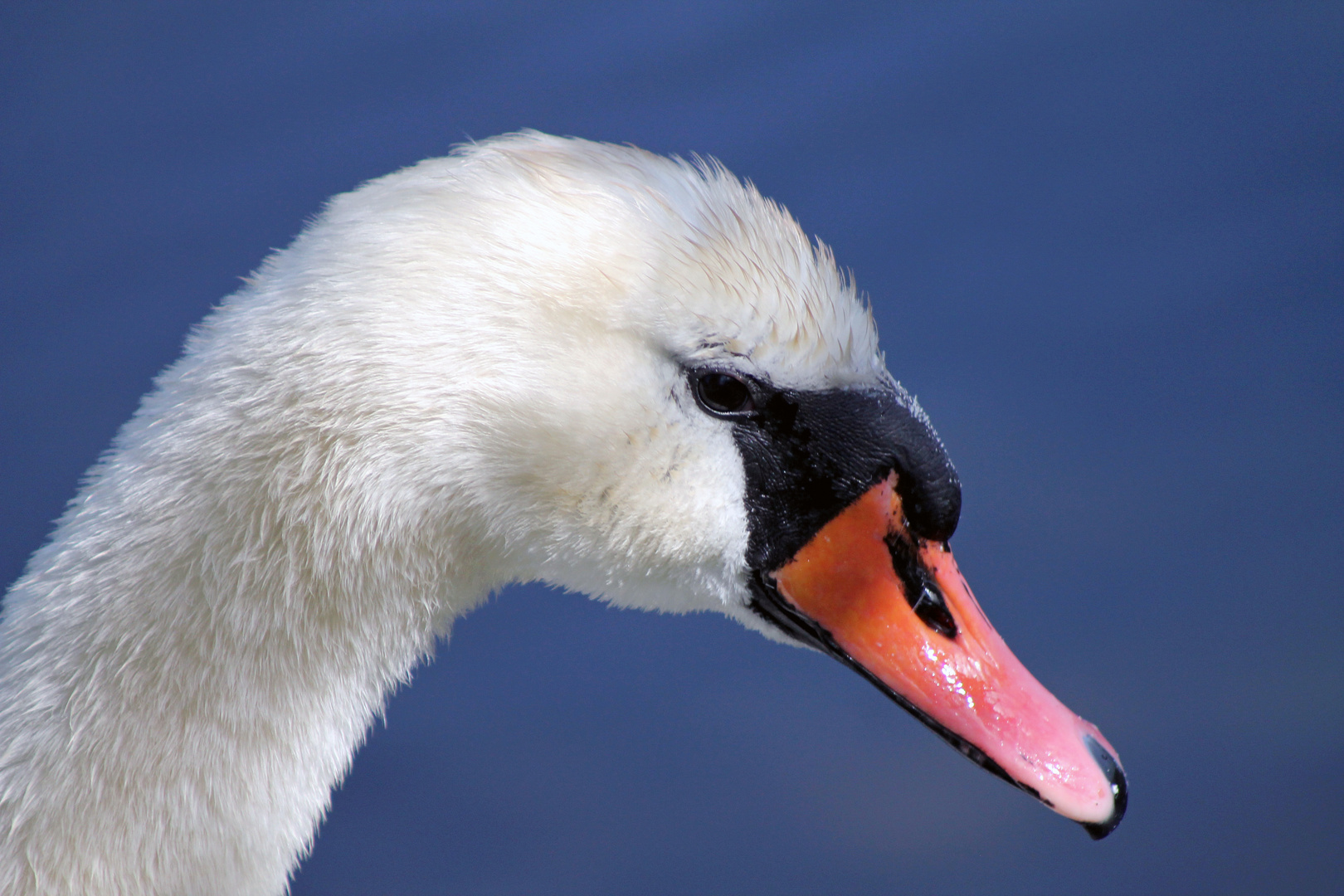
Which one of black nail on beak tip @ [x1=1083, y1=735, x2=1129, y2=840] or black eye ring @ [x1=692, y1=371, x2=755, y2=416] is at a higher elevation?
black eye ring @ [x1=692, y1=371, x2=755, y2=416]

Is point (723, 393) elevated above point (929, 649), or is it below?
above

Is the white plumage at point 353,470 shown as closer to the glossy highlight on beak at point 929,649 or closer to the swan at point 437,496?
the swan at point 437,496

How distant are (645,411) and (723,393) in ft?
0.30

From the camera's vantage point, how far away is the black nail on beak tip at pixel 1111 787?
1365 millimetres

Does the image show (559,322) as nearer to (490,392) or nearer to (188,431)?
(490,392)

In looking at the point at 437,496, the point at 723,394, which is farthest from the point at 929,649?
the point at 437,496

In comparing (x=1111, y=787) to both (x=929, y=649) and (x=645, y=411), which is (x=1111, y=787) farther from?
(x=645, y=411)

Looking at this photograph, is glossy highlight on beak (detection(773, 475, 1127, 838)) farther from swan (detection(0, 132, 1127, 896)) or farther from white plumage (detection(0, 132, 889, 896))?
white plumage (detection(0, 132, 889, 896))

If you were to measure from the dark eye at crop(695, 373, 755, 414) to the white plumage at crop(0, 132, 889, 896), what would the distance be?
19 millimetres

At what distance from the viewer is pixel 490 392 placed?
4.11 ft

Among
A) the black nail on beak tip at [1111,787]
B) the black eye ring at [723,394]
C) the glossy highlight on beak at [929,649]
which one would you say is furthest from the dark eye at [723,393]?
the black nail on beak tip at [1111,787]

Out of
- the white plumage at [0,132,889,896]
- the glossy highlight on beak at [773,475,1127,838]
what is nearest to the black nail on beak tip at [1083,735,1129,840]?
the glossy highlight on beak at [773,475,1127,838]

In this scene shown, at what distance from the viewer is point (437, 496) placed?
1275 millimetres

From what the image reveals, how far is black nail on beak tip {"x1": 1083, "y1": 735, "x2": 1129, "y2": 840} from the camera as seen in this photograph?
1365 millimetres
